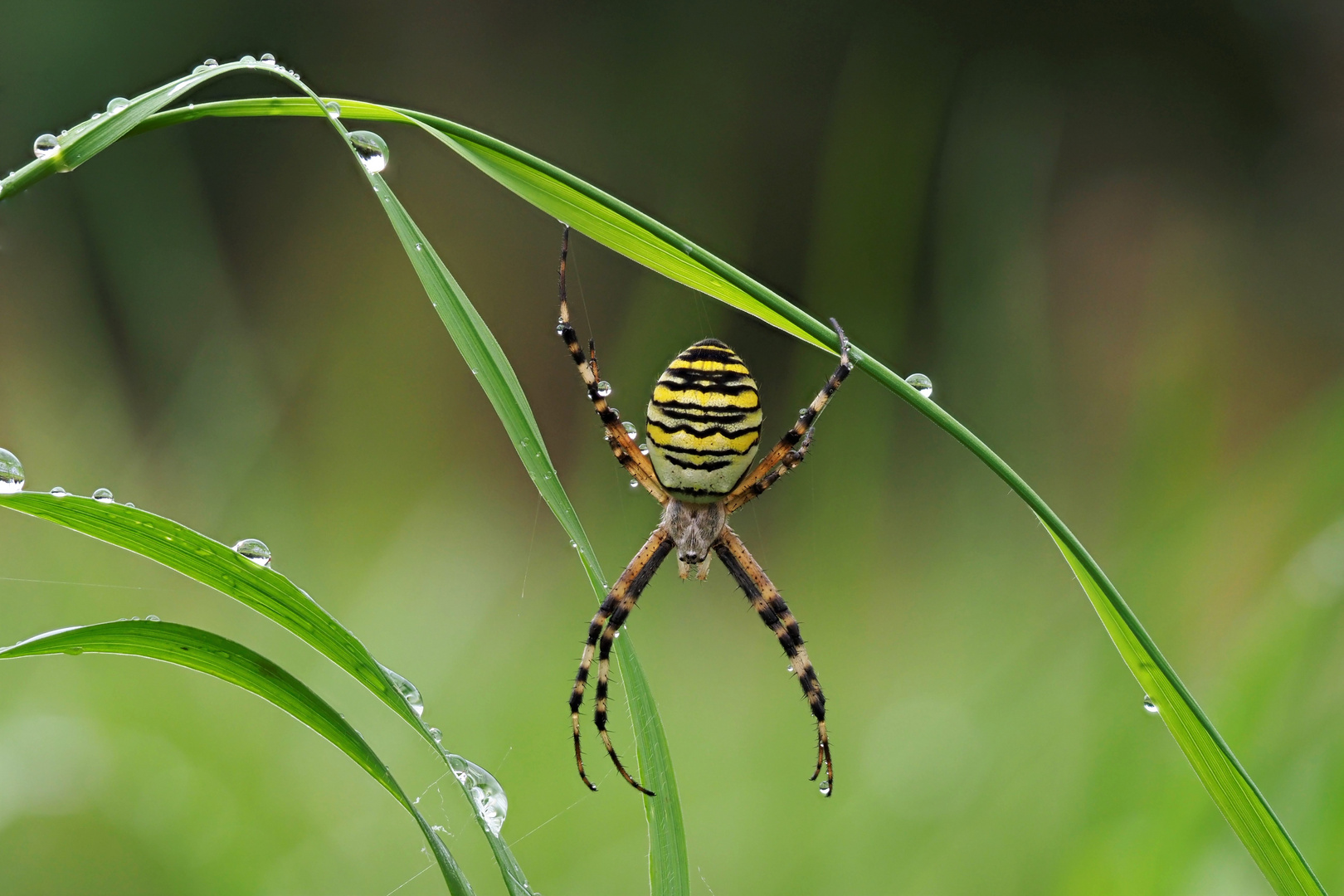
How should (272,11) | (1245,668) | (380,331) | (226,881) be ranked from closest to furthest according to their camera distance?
(1245,668) → (226,881) → (380,331) → (272,11)

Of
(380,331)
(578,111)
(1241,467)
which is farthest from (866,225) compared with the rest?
(578,111)

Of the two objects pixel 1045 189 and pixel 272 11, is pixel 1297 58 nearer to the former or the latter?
pixel 1045 189

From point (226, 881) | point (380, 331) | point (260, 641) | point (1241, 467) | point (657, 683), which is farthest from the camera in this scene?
point (380, 331)

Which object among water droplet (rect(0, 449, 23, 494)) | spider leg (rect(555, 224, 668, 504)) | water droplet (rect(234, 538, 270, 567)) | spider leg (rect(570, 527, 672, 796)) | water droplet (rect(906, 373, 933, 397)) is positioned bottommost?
spider leg (rect(570, 527, 672, 796))

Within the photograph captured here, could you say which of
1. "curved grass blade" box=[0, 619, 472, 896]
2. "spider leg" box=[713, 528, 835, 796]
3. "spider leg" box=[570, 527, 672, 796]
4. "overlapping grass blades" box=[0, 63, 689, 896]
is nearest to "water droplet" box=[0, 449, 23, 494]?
"curved grass blade" box=[0, 619, 472, 896]

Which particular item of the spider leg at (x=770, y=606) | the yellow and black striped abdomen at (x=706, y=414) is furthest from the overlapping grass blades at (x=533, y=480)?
the spider leg at (x=770, y=606)

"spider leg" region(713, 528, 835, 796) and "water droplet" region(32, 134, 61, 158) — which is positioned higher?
"water droplet" region(32, 134, 61, 158)

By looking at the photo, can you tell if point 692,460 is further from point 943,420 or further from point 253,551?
point 253,551

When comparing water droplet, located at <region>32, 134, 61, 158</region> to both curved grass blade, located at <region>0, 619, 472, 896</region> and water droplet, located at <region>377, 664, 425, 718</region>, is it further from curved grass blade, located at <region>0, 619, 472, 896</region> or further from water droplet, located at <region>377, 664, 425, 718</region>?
water droplet, located at <region>377, 664, 425, 718</region>
